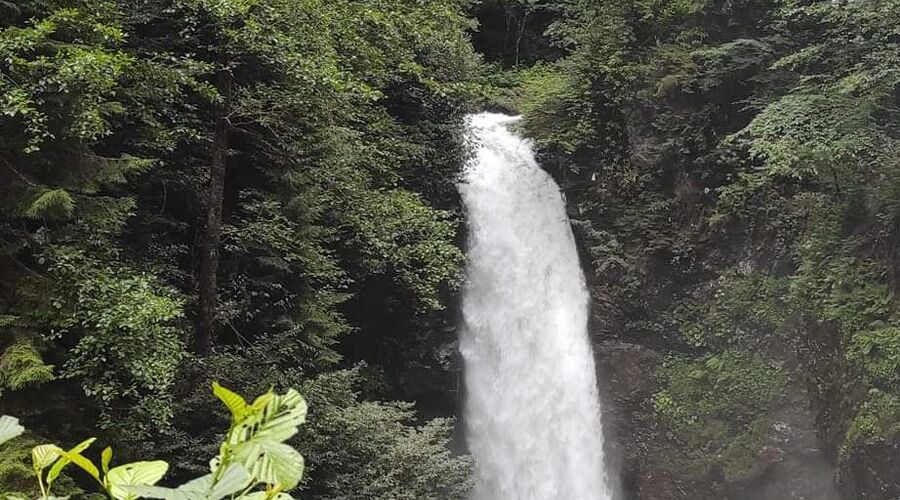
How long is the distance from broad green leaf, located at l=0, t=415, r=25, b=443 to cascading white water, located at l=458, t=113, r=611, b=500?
1158 cm

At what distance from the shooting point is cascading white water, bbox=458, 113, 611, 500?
12.0 m

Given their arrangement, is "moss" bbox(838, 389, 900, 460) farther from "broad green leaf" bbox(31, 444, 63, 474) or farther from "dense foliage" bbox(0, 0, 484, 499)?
"broad green leaf" bbox(31, 444, 63, 474)

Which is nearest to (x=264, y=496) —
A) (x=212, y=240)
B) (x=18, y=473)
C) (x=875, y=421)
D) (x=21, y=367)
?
(x=18, y=473)

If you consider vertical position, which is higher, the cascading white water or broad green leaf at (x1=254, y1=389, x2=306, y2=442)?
broad green leaf at (x1=254, y1=389, x2=306, y2=442)

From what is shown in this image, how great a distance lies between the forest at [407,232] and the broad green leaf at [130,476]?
0.10 feet

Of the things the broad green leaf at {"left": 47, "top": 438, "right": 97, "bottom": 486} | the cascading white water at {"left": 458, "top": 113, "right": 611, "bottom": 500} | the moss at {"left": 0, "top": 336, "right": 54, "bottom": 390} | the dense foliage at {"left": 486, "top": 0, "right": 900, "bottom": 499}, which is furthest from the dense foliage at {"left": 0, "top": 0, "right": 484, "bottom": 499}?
the broad green leaf at {"left": 47, "top": 438, "right": 97, "bottom": 486}

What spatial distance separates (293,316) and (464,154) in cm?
535

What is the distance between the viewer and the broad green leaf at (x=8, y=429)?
0.87 meters

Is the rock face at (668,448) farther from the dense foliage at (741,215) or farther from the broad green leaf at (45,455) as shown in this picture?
the broad green leaf at (45,455)

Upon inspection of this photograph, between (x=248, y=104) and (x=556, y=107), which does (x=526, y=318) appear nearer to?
(x=556, y=107)

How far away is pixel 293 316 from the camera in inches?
335

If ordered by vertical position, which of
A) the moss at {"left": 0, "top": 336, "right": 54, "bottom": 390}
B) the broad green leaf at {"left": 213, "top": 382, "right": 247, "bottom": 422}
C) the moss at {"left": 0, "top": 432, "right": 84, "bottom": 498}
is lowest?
the moss at {"left": 0, "top": 432, "right": 84, "bottom": 498}

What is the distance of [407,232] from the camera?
1053 centimetres

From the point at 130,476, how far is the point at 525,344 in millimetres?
11869
